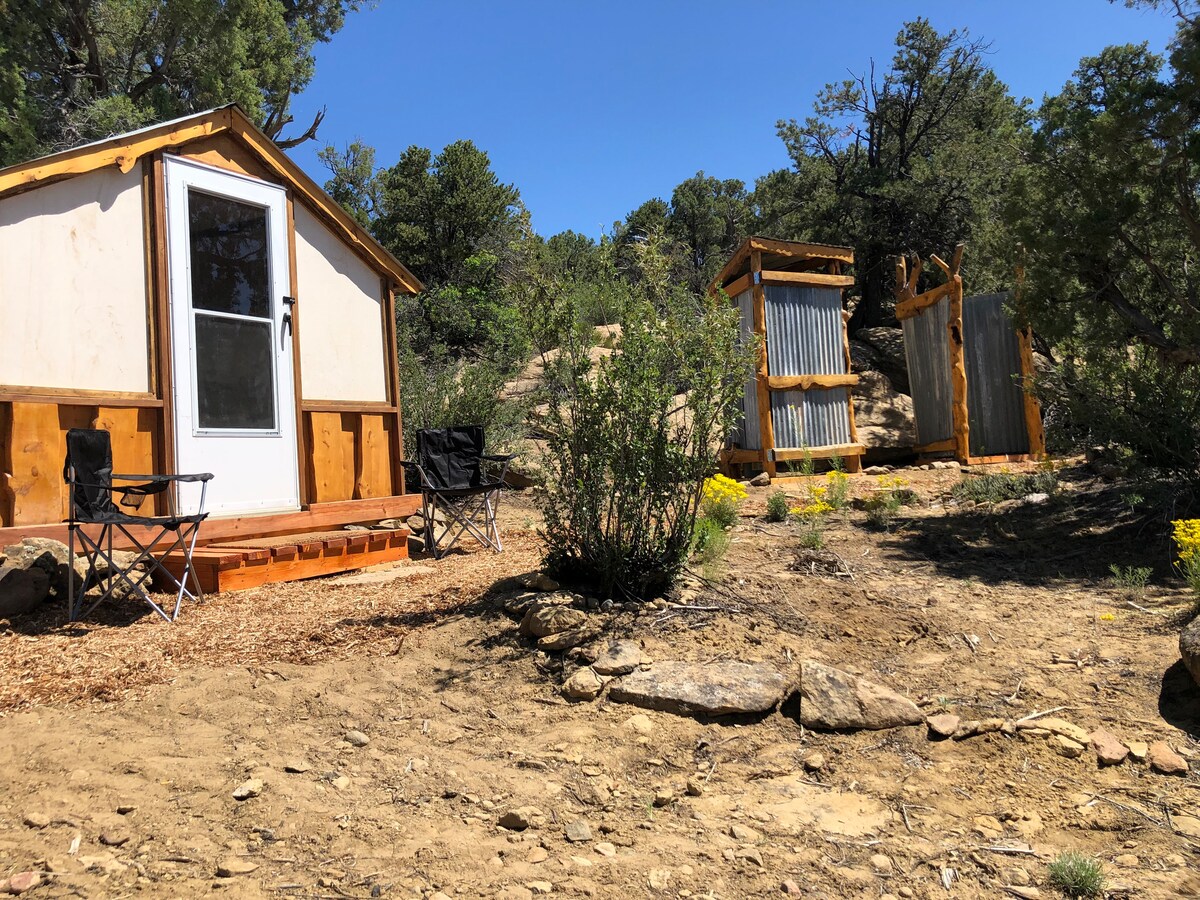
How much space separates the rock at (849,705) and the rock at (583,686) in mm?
884

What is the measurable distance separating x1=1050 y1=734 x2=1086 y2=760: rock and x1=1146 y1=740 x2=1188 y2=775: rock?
223 mm

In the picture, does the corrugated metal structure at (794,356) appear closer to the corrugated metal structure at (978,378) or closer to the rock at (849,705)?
the corrugated metal structure at (978,378)

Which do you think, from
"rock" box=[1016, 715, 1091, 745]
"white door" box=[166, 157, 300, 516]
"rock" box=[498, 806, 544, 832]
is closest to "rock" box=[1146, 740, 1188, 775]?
"rock" box=[1016, 715, 1091, 745]

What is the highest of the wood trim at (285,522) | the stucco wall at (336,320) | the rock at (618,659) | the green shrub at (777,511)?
the stucco wall at (336,320)

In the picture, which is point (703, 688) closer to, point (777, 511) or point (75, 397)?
point (777, 511)

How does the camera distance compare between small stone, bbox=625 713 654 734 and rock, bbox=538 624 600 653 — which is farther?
rock, bbox=538 624 600 653

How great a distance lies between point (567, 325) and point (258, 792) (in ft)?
8.86

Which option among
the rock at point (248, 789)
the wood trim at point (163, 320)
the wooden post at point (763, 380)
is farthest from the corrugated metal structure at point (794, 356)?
the rock at point (248, 789)

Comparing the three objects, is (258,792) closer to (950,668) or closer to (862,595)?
(950,668)

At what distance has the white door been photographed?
596cm

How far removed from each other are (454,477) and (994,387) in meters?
7.42

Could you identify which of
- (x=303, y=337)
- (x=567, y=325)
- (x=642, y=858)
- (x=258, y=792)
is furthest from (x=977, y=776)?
(x=303, y=337)

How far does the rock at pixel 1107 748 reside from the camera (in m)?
2.95

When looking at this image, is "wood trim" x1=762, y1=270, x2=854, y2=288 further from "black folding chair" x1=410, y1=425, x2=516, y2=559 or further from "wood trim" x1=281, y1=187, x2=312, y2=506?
"wood trim" x1=281, y1=187, x2=312, y2=506
